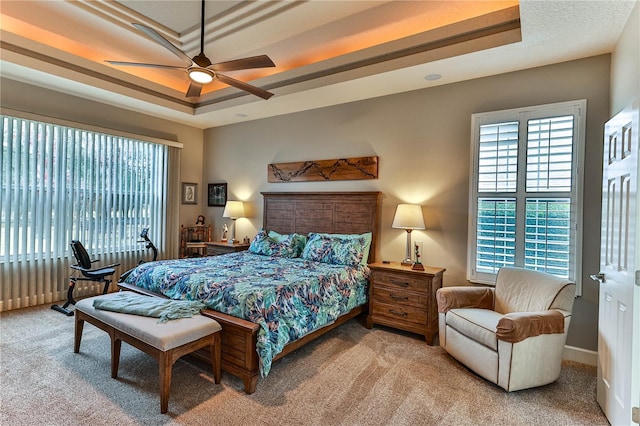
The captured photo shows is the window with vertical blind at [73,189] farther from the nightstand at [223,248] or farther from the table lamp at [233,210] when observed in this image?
the table lamp at [233,210]

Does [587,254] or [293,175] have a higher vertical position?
[293,175]

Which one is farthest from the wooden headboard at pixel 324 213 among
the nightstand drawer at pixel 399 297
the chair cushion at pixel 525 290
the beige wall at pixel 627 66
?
the beige wall at pixel 627 66

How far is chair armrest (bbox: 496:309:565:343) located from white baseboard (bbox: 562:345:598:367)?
82cm

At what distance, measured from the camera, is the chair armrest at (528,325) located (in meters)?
2.39

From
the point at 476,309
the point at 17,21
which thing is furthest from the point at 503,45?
the point at 17,21

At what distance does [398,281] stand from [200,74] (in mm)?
3003

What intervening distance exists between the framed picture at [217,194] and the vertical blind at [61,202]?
3.41ft

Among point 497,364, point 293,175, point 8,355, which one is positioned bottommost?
point 8,355

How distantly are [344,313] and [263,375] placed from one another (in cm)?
131

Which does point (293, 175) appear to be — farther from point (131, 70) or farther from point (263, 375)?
point (263, 375)

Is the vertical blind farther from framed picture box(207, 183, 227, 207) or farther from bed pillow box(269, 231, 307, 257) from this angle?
bed pillow box(269, 231, 307, 257)

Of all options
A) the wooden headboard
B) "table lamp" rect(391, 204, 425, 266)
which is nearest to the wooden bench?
"table lamp" rect(391, 204, 425, 266)

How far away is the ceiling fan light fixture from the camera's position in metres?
2.95

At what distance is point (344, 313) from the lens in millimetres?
3504
